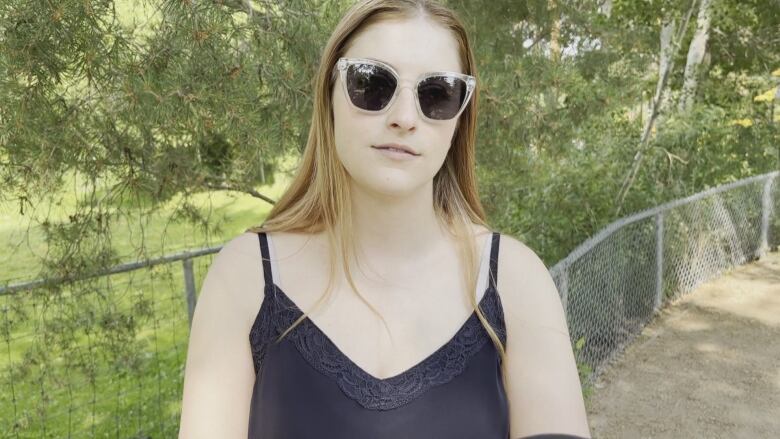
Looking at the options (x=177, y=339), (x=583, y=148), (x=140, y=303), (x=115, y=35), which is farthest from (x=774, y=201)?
(x=115, y=35)

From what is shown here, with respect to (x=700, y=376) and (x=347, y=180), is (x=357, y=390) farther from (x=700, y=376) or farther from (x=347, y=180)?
(x=700, y=376)

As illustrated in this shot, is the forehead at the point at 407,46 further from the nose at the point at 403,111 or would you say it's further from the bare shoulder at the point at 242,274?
the bare shoulder at the point at 242,274

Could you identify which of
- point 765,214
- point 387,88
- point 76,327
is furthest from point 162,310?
point 765,214

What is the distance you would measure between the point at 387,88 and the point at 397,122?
2.4 inches

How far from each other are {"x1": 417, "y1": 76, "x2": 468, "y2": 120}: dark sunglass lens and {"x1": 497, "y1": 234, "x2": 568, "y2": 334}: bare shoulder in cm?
30

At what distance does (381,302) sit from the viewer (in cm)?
129

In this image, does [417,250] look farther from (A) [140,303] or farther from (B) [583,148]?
(B) [583,148]

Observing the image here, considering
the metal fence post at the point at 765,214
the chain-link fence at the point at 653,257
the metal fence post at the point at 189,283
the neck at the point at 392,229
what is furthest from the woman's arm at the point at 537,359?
the metal fence post at the point at 765,214

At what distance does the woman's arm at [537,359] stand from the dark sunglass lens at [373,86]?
0.38 metres

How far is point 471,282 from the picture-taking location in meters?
1.33

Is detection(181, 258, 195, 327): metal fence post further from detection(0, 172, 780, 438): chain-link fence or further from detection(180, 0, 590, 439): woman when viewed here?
detection(180, 0, 590, 439): woman

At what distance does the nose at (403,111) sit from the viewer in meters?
1.20

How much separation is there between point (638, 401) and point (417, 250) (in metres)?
3.59

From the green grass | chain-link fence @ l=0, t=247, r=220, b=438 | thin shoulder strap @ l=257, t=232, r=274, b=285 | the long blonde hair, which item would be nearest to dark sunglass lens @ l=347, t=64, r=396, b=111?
the long blonde hair
